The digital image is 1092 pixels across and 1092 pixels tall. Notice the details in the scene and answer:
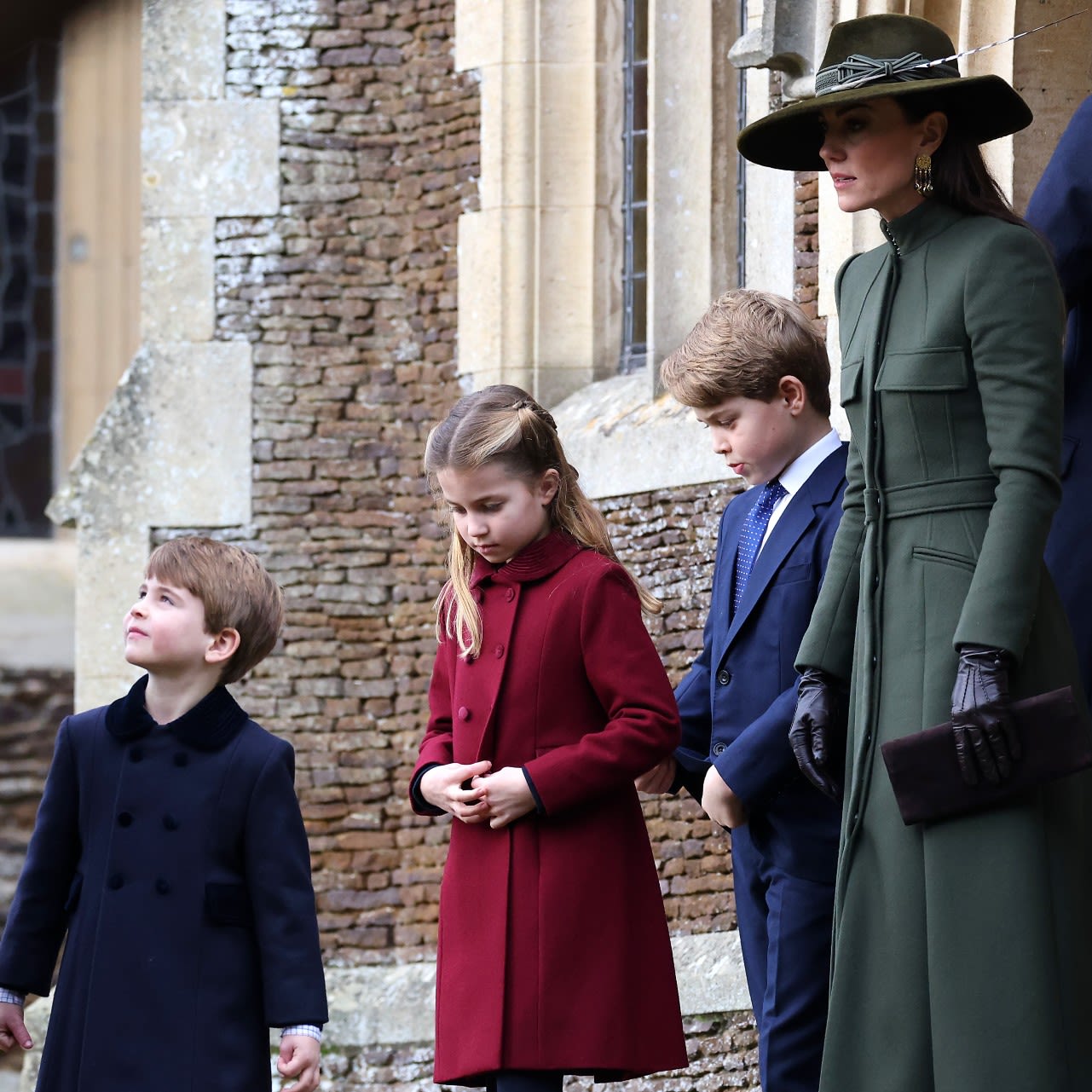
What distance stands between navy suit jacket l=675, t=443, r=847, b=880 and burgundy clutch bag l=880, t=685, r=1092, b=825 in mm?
550

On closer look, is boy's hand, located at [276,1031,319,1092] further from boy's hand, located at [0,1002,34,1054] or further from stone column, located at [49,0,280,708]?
stone column, located at [49,0,280,708]

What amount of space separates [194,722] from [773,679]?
39.5 inches

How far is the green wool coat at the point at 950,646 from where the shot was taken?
3172mm

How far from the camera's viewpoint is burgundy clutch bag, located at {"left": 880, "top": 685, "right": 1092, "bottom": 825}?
312 centimetres

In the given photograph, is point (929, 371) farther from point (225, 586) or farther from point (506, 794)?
point (225, 586)

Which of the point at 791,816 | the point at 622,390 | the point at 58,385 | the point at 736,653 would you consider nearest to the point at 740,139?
the point at 736,653

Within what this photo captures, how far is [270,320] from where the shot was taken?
8.64 metres

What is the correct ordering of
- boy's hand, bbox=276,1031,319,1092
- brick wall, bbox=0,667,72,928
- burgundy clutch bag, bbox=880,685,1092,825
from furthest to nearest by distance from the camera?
Answer: brick wall, bbox=0,667,72,928, boy's hand, bbox=276,1031,319,1092, burgundy clutch bag, bbox=880,685,1092,825

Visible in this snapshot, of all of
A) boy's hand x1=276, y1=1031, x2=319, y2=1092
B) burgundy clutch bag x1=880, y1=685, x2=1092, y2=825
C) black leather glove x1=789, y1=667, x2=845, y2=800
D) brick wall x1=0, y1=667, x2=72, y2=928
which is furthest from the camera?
brick wall x1=0, y1=667, x2=72, y2=928

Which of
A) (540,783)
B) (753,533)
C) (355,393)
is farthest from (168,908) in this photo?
(355,393)

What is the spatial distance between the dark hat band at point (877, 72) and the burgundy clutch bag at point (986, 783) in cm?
101

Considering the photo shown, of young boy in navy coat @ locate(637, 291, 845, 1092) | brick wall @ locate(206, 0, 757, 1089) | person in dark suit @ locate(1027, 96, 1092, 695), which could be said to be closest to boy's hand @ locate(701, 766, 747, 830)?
young boy in navy coat @ locate(637, 291, 845, 1092)

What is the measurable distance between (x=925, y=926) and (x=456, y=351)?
17.8 ft

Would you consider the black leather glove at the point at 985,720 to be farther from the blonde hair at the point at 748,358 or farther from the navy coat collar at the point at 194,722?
the navy coat collar at the point at 194,722
